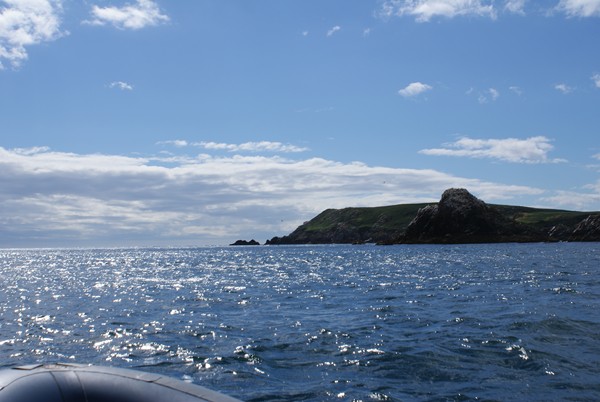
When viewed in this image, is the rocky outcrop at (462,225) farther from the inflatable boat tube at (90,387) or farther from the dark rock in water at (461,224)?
the inflatable boat tube at (90,387)

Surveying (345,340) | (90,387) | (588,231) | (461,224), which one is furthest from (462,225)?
(90,387)

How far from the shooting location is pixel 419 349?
16672 mm

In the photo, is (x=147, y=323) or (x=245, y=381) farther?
(x=147, y=323)

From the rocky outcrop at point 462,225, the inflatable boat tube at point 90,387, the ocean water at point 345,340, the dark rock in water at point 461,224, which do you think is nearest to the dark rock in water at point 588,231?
the rocky outcrop at point 462,225

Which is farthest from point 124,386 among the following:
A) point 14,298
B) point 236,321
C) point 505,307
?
point 14,298

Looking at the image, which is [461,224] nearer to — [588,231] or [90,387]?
[588,231]

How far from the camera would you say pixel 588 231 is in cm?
18275

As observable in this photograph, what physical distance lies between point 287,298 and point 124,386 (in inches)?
1053

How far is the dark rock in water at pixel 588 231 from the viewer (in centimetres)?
17850

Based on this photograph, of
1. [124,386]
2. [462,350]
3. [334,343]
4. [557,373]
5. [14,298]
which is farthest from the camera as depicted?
[14,298]

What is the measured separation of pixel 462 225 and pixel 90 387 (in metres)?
175

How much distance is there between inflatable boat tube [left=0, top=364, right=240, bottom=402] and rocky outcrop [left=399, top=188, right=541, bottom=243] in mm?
168877

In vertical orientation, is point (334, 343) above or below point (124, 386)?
below

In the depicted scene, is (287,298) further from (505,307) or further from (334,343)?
(334,343)
